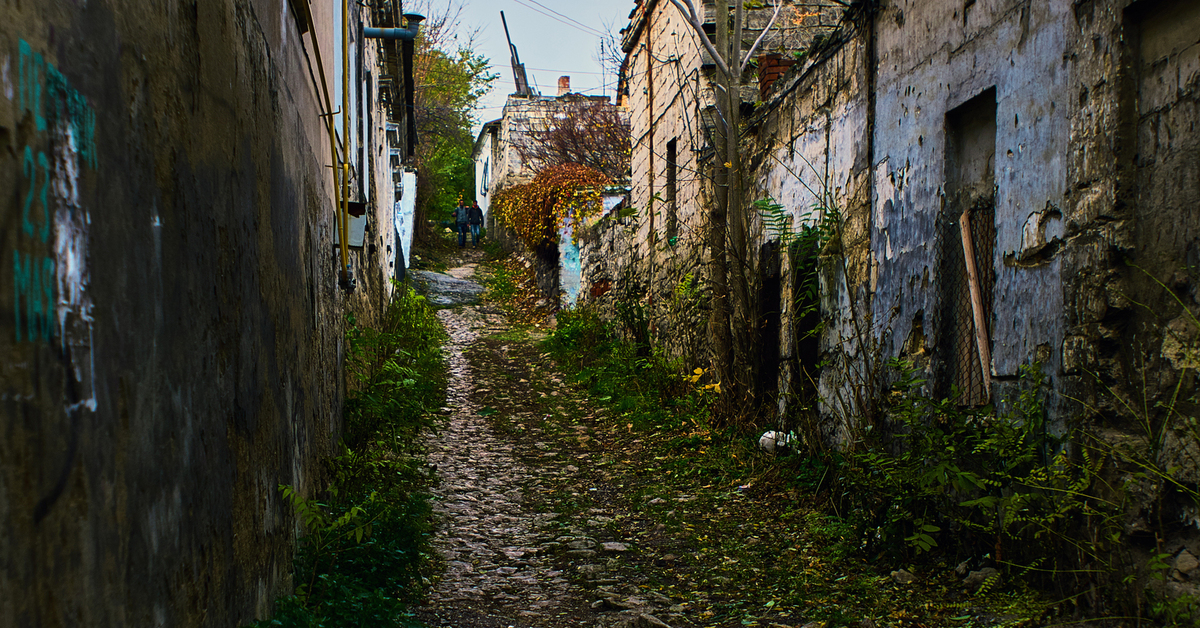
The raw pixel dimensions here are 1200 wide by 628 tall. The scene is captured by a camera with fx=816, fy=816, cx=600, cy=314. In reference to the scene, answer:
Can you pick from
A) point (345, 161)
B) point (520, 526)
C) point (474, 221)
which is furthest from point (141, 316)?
point (474, 221)

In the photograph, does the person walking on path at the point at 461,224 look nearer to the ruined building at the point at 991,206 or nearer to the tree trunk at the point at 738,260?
the ruined building at the point at 991,206

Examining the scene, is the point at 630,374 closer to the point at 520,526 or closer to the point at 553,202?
the point at 520,526

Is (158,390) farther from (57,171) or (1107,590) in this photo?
(1107,590)

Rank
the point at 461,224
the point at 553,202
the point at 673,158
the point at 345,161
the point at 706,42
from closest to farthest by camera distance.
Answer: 1. the point at 345,161
2. the point at 706,42
3. the point at 673,158
4. the point at 553,202
5. the point at 461,224

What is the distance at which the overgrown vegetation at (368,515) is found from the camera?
10.5 feet

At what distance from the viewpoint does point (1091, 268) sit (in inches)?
136

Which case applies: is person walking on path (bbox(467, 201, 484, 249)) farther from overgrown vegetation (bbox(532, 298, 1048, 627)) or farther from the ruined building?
overgrown vegetation (bbox(532, 298, 1048, 627))

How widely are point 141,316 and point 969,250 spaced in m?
4.05

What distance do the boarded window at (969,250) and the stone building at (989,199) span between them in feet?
0.04

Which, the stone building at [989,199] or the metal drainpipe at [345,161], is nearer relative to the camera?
the stone building at [989,199]

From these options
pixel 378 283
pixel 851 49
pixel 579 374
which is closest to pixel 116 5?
pixel 851 49

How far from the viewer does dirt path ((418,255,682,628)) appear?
4.02m

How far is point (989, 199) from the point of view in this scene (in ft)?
14.1

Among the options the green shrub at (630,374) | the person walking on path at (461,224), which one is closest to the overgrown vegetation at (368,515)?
the green shrub at (630,374)
